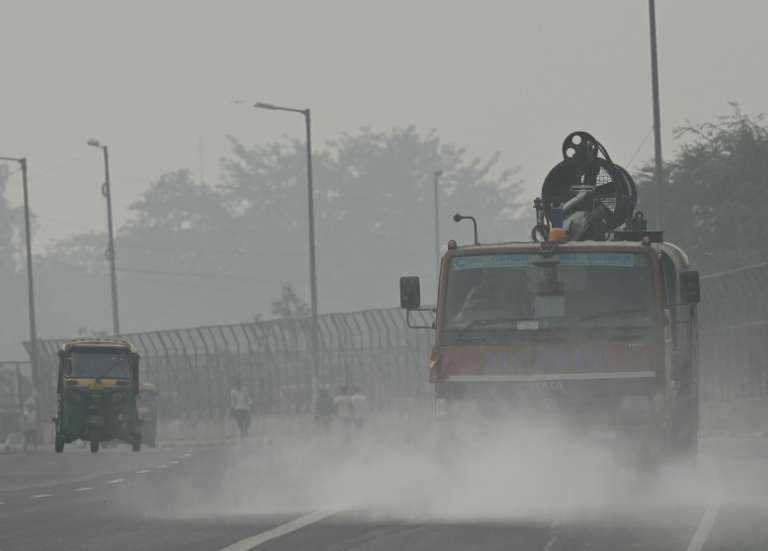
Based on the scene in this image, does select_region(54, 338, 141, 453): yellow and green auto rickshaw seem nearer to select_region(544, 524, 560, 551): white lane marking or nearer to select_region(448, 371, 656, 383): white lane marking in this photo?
select_region(448, 371, 656, 383): white lane marking

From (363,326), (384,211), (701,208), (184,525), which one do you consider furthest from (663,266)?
(384,211)

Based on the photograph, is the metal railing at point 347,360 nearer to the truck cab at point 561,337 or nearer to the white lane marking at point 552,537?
the truck cab at point 561,337

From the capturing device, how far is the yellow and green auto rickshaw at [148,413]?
170 feet

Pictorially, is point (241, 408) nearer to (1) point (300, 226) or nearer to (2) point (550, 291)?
(2) point (550, 291)

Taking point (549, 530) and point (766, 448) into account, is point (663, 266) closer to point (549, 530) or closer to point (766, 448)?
point (549, 530)

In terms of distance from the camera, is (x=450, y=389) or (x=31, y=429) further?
(x=31, y=429)

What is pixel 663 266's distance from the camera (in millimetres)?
19391

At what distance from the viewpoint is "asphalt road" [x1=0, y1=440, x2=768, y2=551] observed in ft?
51.1

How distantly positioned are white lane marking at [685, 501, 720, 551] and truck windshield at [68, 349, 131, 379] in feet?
81.5

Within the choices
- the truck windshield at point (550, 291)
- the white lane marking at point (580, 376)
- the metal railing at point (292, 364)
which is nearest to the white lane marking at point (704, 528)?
the white lane marking at point (580, 376)

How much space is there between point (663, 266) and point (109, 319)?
165 meters

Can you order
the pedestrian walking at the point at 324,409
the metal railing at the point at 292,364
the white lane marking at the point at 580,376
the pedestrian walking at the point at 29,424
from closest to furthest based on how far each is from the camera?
the white lane marking at the point at 580,376 → the pedestrian walking at the point at 324,409 → the metal railing at the point at 292,364 → the pedestrian walking at the point at 29,424

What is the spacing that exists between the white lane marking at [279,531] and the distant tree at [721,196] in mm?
42972

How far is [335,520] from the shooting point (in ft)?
58.9
